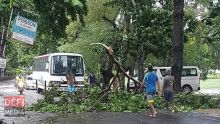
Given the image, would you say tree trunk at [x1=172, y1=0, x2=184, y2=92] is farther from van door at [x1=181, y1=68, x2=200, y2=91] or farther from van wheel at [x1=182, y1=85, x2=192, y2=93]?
van door at [x1=181, y1=68, x2=200, y2=91]

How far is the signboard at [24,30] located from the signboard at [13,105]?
11.8 ft

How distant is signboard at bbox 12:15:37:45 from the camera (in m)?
13.5

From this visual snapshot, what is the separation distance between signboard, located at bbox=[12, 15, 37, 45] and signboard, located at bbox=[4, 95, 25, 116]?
3.58 meters

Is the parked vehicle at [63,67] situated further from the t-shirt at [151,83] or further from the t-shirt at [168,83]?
the t-shirt at [151,83]

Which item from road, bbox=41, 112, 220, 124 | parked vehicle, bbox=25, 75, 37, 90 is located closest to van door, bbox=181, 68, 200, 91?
parked vehicle, bbox=25, 75, 37, 90

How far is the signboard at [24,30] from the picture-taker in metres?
13.5

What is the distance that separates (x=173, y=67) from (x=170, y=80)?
6.13m

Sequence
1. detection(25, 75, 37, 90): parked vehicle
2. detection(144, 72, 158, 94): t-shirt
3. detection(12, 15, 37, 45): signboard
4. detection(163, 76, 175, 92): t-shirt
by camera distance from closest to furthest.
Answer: detection(12, 15, 37, 45): signboard, detection(144, 72, 158, 94): t-shirt, detection(163, 76, 175, 92): t-shirt, detection(25, 75, 37, 90): parked vehicle

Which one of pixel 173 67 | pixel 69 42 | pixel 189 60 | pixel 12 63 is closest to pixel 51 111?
pixel 173 67

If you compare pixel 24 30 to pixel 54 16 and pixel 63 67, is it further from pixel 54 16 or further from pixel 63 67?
pixel 63 67

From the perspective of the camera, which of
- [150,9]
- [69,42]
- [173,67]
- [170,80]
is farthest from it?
[69,42]

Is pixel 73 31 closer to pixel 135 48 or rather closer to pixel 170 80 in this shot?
pixel 135 48

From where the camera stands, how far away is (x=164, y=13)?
106 feet

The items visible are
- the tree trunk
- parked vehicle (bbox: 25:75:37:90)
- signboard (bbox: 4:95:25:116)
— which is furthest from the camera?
parked vehicle (bbox: 25:75:37:90)
